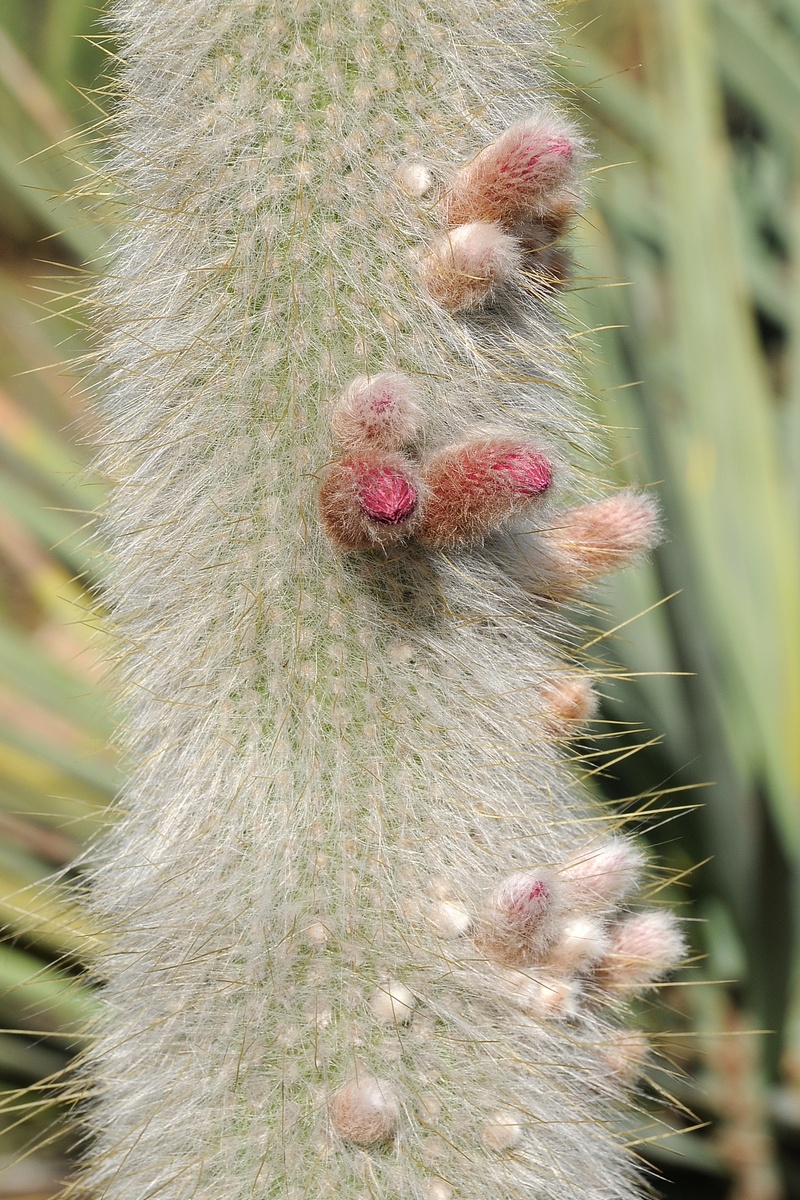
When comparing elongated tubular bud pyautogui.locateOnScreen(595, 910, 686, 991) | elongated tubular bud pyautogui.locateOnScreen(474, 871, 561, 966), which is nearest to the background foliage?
elongated tubular bud pyautogui.locateOnScreen(595, 910, 686, 991)

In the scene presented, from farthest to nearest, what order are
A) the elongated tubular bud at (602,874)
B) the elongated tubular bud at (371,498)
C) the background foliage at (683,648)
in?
the background foliage at (683,648)
the elongated tubular bud at (602,874)
the elongated tubular bud at (371,498)

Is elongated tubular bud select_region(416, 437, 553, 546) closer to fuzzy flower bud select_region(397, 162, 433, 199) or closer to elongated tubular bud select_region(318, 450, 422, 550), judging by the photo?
elongated tubular bud select_region(318, 450, 422, 550)

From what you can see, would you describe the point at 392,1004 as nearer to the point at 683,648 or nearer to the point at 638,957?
the point at 638,957

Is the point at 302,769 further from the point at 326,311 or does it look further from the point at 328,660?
the point at 326,311

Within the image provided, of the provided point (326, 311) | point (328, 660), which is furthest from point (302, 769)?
point (326, 311)

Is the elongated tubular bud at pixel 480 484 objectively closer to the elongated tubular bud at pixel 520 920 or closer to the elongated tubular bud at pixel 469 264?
the elongated tubular bud at pixel 469 264

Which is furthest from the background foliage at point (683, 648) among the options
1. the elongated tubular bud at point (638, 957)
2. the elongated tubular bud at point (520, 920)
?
the elongated tubular bud at point (520, 920)
